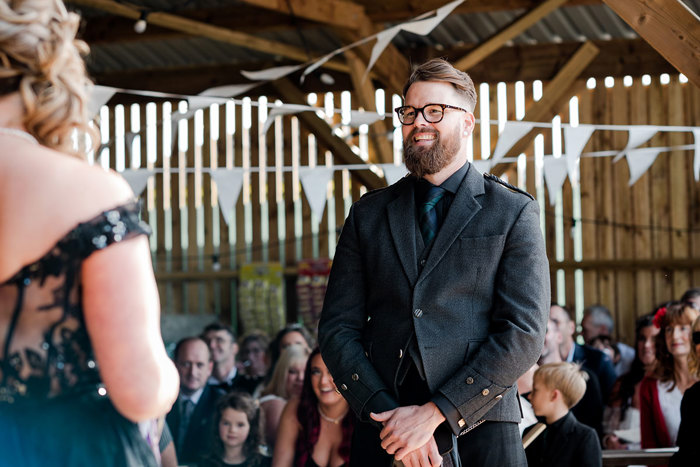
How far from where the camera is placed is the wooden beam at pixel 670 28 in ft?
12.7

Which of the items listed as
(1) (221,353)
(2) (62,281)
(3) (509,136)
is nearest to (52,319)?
(2) (62,281)

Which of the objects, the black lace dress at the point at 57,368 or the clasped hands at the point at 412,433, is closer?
the black lace dress at the point at 57,368

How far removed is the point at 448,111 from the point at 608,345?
5.30 meters

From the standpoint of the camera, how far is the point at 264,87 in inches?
401

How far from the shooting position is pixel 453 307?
239 cm

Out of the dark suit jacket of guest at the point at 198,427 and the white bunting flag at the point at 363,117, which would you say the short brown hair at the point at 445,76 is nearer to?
the dark suit jacket of guest at the point at 198,427

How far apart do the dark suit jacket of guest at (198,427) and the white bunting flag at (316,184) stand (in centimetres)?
126

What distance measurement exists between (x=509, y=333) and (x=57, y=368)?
3.85ft

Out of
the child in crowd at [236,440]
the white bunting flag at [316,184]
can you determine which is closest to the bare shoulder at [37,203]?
the child in crowd at [236,440]

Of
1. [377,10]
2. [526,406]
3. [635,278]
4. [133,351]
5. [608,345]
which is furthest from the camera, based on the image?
[635,278]

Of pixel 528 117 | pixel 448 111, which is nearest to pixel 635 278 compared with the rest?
pixel 528 117

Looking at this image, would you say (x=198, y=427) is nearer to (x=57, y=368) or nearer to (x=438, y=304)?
(x=438, y=304)

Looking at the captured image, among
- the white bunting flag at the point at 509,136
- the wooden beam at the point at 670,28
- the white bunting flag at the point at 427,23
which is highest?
the white bunting flag at the point at 427,23

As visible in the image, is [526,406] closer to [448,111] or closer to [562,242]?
[448,111]
